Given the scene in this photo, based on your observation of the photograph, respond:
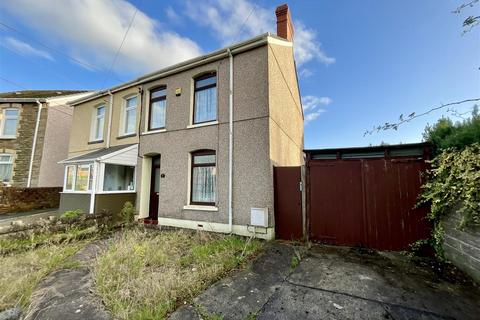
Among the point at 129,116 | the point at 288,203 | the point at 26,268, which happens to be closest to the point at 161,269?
the point at 26,268

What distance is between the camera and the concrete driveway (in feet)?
9.12

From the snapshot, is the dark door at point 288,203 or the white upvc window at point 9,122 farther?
the white upvc window at point 9,122

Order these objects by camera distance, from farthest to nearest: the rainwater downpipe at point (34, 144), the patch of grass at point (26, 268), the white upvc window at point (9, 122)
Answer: the white upvc window at point (9, 122)
the rainwater downpipe at point (34, 144)
the patch of grass at point (26, 268)

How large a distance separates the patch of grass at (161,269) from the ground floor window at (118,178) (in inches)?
149

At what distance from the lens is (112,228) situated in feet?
24.7

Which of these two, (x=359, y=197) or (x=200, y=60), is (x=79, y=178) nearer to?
(x=200, y=60)

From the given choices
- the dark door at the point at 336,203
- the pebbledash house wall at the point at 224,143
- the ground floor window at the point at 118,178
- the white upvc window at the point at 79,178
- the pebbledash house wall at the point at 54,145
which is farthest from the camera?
the pebbledash house wall at the point at 54,145

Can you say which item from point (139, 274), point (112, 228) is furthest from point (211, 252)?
point (112, 228)

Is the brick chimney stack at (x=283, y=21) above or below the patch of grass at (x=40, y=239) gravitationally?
above

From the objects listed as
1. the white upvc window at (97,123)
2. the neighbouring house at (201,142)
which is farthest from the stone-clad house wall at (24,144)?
the neighbouring house at (201,142)

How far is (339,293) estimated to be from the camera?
10.7 ft

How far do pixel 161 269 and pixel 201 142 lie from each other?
14.4 ft

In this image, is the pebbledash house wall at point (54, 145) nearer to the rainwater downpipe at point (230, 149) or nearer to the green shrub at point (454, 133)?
the rainwater downpipe at point (230, 149)

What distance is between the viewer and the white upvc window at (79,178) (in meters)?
8.67
